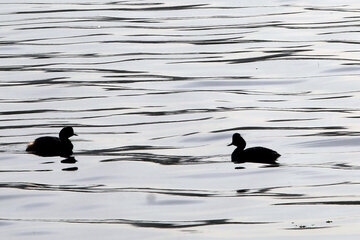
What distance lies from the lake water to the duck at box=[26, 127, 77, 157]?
32cm

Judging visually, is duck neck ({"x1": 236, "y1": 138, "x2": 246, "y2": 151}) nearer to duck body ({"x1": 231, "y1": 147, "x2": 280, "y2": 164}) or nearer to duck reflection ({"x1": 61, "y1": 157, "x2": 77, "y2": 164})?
duck body ({"x1": 231, "y1": 147, "x2": 280, "y2": 164})

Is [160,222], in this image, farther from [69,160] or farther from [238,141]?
[69,160]

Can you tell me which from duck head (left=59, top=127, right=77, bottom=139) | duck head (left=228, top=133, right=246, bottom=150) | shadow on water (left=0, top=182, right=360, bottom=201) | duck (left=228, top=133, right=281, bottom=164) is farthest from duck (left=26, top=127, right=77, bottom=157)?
duck (left=228, top=133, right=281, bottom=164)

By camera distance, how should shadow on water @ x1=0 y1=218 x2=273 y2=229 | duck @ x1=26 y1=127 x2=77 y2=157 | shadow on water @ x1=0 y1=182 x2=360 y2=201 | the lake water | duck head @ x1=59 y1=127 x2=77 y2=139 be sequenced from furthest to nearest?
1. duck head @ x1=59 y1=127 x2=77 y2=139
2. duck @ x1=26 y1=127 x2=77 y2=157
3. shadow on water @ x1=0 y1=182 x2=360 y2=201
4. the lake water
5. shadow on water @ x1=0 y1=218 x2=273 y2=229

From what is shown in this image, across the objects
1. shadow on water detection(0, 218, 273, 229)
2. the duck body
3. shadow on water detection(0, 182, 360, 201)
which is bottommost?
shadow on water detection(0, 218, 273, 229)

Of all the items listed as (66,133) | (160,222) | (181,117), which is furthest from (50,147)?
(160,222)

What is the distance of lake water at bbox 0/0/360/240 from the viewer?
14750mm

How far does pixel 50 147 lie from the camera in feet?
64.0

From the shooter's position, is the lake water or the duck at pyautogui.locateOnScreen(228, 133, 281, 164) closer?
the lake water

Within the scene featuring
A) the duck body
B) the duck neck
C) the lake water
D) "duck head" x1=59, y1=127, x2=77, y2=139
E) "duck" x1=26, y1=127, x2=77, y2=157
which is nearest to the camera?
the lake water

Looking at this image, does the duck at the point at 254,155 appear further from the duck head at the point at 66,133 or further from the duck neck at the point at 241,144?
the duck head at the point at 66,133

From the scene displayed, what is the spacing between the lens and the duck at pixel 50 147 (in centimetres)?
1936

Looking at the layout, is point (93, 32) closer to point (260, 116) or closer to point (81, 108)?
point (81, 108)

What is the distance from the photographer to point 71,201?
1567 centimetres
